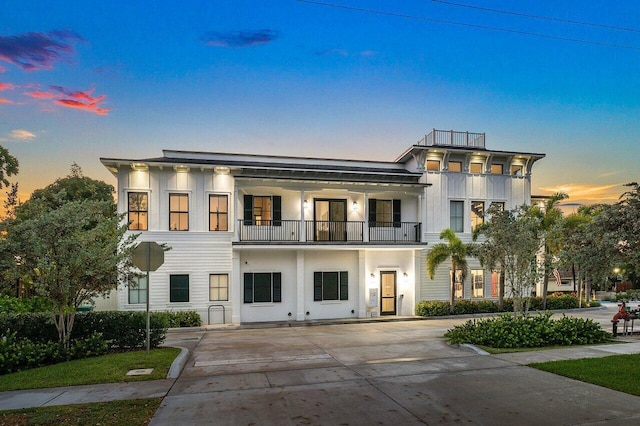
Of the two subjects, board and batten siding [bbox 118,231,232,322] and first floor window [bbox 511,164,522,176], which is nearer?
board and batten siding [bbox 118,231,232,322]

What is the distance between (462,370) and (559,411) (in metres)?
2.93

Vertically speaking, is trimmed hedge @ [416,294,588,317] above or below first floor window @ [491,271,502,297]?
below

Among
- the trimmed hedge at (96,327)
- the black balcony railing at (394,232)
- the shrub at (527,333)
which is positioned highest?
the black balcony railing at (394,232)

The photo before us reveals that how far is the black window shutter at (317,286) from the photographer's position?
20.6m

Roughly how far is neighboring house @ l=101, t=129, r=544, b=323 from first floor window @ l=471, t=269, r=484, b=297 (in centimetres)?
6

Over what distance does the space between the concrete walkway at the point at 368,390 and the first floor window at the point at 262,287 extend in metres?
7.19

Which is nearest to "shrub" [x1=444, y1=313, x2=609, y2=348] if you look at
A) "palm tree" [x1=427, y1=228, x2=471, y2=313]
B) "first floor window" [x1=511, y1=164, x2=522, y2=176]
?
"palm tree" [x1=427, y1=228, x2=471, y2=313]

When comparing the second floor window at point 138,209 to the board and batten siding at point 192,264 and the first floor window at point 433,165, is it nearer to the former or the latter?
the board and batten siding at point 192,264

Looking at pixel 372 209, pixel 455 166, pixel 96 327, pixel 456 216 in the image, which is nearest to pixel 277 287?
pixel 372 209

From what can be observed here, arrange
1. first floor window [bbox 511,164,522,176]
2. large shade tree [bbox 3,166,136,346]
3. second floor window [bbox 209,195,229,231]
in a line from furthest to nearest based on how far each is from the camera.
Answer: first floor window [bbox 511,164,522,176], second floor window [bbox 209,195,229,231], large shade tree [bbox 3,166,136,346]

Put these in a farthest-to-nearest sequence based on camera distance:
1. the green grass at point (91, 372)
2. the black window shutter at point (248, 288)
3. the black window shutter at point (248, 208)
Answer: the black window shutter at point (248, 208) < the black window shutter at point (248, 288) < the green grass at point (91, 372)

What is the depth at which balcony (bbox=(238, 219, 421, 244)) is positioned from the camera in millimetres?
20172

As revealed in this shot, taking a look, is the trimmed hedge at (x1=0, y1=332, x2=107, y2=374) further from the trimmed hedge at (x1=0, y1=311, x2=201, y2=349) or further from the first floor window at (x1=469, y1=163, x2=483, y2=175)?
the first floor window at (x1=469, y1=163, x2=483, y2=175)

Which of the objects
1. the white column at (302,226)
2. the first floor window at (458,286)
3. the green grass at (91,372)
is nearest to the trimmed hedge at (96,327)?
the green grass at (91,372)
